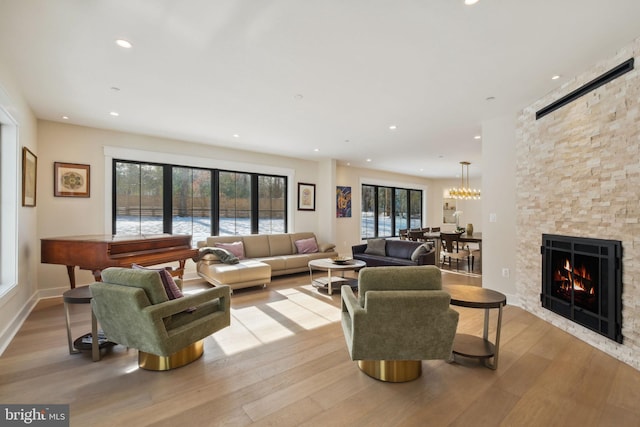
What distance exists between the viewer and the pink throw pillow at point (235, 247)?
18.6 feet

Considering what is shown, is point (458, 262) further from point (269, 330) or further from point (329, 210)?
point (269, 330)

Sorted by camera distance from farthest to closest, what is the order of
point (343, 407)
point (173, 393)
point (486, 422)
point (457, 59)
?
point (457, 59) → point (173, 393) → point (343, 407) → point (486, 422)

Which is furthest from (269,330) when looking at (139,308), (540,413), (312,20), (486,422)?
(312,20)

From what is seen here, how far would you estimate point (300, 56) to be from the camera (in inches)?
104

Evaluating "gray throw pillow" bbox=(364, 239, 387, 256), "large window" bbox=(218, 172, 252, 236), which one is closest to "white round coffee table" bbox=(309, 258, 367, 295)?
"gray throw pillow" bbox=(364, 239, 387, 256)

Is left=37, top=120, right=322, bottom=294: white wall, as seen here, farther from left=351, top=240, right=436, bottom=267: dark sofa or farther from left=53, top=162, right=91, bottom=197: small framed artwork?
left=351, top=240, right=436, bottom=267: dark sofa

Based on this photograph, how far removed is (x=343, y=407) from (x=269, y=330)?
1499 mm

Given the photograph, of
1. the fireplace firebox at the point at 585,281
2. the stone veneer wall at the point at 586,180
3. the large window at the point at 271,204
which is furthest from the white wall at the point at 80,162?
the fireplace firebox at the point at 585,281

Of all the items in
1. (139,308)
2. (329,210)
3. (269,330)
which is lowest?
(269,330)

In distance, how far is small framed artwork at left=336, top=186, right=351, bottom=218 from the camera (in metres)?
8.15

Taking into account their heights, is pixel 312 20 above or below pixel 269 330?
above

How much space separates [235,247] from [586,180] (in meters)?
5.26

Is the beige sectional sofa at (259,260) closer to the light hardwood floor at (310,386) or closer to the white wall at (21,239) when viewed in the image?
the light hardwood floor at (310,386)

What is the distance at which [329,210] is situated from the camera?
24.7 feet
